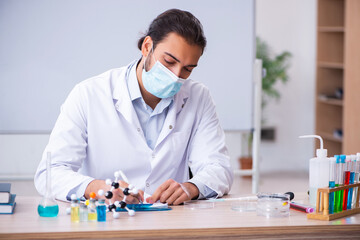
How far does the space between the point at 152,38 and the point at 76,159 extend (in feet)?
1.75

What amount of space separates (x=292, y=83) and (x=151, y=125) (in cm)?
454

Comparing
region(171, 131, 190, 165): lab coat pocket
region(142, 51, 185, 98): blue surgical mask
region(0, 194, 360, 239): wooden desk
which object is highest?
region(142, 51, 185, 98): blue surgical mask

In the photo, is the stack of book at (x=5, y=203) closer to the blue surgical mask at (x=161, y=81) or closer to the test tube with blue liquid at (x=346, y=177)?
the blue surgical mask at (x=161, y=81)

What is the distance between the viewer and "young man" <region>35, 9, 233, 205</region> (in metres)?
2.03

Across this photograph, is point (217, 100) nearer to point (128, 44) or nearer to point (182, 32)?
point (128, 44)

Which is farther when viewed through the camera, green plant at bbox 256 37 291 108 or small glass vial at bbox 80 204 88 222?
green plant at bbox 256 37 291 108

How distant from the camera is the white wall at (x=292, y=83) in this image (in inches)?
253

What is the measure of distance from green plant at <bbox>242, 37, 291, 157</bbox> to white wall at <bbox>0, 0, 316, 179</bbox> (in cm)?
21

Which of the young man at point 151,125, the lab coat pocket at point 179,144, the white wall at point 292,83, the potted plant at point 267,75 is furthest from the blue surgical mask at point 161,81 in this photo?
the white wall at point 292,83

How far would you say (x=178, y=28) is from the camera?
6.73 feet

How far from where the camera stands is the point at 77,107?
83.4 inches

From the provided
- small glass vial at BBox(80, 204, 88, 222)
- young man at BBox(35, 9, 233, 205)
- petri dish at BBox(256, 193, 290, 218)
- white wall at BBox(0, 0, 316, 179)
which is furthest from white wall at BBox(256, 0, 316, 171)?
small glass vial at BBox(80, 204, 88, 222)

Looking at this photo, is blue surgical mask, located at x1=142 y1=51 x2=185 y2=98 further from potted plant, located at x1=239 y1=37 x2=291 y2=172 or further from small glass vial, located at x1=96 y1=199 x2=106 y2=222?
potted plant, located at x1=239 y1=37 x2=291 y2=172

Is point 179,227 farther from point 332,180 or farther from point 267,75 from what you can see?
point 267,75
